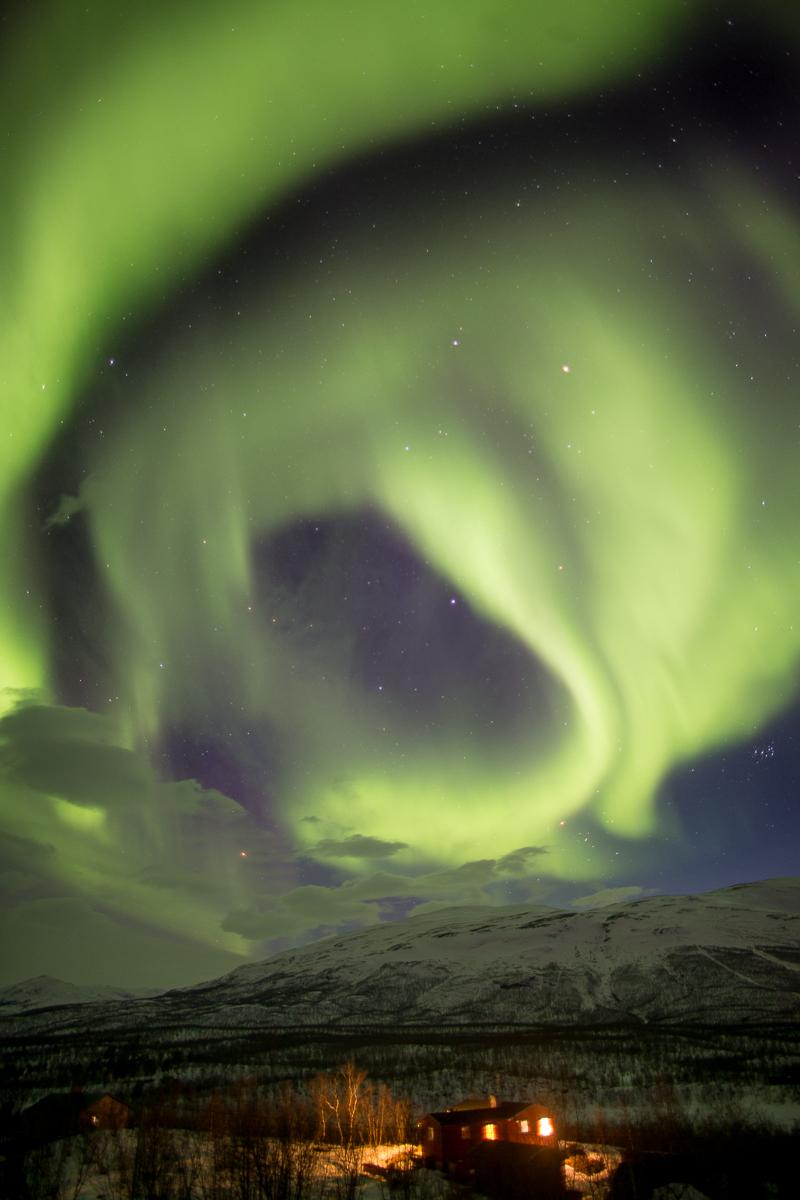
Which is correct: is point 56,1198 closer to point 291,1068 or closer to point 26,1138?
point 26,1138

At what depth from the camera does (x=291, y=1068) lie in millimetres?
141875

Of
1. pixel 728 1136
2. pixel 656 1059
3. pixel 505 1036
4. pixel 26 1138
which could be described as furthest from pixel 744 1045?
pixel 26 1138

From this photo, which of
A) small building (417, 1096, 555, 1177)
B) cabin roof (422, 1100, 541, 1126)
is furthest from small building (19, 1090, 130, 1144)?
cabin roof (422, 1100, 541, 1126)

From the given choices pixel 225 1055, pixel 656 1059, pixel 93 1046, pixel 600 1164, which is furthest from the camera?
pixel 93 1046

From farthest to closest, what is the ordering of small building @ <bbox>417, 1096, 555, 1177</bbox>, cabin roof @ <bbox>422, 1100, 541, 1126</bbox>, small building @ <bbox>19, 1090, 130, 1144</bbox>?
small building @ <bbox>19, 1090, 130, 1144</bbox> → cabin roof @ <bbox>422, 1100, 541, 1126</bbox> → small building @ <bbox>417, 1096, 555, 1177</bbox>

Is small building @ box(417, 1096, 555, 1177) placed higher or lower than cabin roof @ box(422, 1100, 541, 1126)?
lower

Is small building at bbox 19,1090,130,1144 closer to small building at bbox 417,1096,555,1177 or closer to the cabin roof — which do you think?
small building at bbox 417,1096,555,1177

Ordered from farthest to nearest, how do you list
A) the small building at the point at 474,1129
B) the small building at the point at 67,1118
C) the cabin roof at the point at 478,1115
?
the small building at the point at 67,1118 < the cabin roof at the point at 478,1115 < the small building at the point at 474,1129

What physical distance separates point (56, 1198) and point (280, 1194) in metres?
13.5

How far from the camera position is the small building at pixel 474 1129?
6419 centimetres

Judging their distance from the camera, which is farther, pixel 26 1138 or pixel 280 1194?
pixel 26 1138

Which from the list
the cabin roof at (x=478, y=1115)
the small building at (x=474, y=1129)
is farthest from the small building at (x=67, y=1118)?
the cabin roof at (x=478, y=1115)

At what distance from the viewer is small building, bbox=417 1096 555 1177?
64188 millimetres

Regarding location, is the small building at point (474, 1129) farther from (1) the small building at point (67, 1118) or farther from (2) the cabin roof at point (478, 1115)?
(1) the small building at point (67, 1118)
